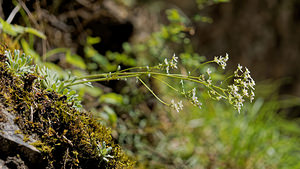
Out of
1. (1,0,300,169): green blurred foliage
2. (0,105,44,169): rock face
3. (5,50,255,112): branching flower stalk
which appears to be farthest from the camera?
(1,0,300,169): green blurred foliage

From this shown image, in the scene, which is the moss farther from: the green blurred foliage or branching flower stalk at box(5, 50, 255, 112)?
the green blurred foliage

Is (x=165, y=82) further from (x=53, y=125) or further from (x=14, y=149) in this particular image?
(x=14, y=149)

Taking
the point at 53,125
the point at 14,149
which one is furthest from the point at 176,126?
the point at 14,149

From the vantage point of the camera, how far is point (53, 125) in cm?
119

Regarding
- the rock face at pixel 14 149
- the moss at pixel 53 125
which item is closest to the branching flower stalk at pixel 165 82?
the moss at pixel 53 125

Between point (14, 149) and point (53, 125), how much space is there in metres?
0.18

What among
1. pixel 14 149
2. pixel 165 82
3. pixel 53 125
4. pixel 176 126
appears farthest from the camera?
pixel 176 126

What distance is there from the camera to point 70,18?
9.72 feet

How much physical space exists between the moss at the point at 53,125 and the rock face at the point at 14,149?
0.08ft

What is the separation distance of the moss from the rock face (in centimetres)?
3

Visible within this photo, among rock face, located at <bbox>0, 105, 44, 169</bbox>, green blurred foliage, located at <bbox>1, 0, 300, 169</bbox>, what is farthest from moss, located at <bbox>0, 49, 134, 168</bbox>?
green blurred foliage, located at <bbox>1, 0, 300, 169</bbox>

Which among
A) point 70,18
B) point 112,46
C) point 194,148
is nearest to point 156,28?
point 112,46

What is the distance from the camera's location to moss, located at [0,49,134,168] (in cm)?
114

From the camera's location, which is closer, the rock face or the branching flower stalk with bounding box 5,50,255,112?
the rock face
